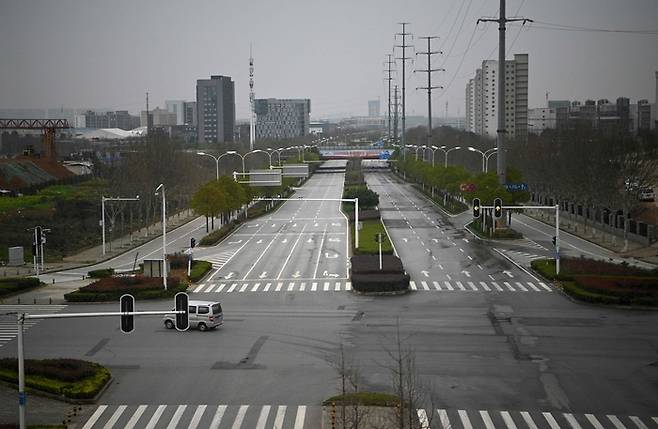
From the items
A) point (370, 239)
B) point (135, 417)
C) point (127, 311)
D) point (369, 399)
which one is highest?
point (127, 311)

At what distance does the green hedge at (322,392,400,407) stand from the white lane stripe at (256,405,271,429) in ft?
4.87

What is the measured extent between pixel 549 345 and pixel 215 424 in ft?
40.0

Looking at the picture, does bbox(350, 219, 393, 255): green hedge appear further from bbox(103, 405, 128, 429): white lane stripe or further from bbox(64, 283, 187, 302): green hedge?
bbox(103, 405, 128, 429): white lane stripe

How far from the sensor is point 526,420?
2006 cm

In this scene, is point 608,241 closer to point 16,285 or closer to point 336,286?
point 336,286

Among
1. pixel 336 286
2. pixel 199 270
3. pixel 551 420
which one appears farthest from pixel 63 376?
pixel 199 270

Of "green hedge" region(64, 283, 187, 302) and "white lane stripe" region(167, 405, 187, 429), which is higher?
"green hedge" region(64, 283, 187, 302)

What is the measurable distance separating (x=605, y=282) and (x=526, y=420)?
1783 centimetres

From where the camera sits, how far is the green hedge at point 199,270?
1634 inches

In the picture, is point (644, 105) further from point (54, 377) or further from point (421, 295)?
point (54, 377)

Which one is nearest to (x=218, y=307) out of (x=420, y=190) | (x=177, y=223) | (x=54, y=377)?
(x=54, y=377)

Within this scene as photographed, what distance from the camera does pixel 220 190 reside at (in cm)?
6194

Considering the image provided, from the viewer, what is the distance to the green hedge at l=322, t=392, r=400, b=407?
20.9 metres

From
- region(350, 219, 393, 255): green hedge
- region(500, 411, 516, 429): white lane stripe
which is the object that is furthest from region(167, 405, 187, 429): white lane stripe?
region(350, 219, 393, 255): green hedge
